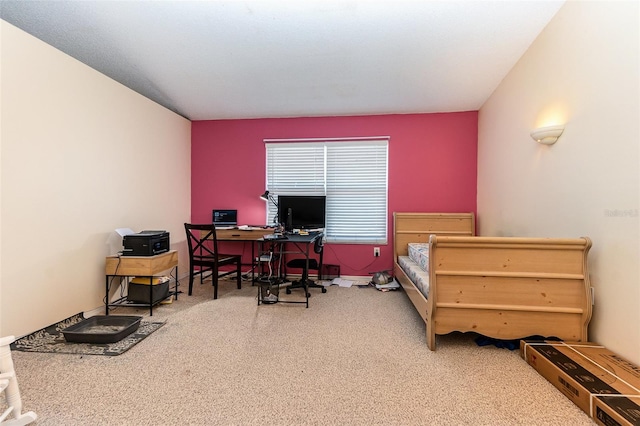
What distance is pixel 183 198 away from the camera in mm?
4340

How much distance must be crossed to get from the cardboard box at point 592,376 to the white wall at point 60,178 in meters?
3.73

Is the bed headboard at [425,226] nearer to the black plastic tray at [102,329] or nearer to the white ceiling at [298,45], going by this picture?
the white ceiling at [298,45]

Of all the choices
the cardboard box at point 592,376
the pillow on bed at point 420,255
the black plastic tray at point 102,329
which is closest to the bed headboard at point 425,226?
the pillow on bed at point 420,255

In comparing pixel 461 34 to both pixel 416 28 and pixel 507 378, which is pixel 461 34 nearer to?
pixel 416 28

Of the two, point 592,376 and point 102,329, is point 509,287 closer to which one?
point 592,376

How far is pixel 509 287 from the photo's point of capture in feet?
6.53

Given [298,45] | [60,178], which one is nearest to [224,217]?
[60,178]

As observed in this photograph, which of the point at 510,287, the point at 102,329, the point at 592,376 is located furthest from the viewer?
the point at 102,329

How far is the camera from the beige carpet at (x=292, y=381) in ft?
4.66

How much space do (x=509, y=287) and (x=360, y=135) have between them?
2.90m

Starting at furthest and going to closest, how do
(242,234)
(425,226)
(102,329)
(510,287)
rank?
(242,234) < (425,226) < (102,329) < (510,287)

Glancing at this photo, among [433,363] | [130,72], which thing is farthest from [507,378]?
[130,72]

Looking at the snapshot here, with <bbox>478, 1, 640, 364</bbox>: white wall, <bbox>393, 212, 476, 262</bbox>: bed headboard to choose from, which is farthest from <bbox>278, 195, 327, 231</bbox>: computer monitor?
<bbox>478, 1, 640, 364</bbox>: white wall

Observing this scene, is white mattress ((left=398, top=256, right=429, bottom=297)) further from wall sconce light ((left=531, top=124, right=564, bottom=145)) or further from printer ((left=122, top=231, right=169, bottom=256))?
printer ((left=122, top=231, right=169, bottom=256))
